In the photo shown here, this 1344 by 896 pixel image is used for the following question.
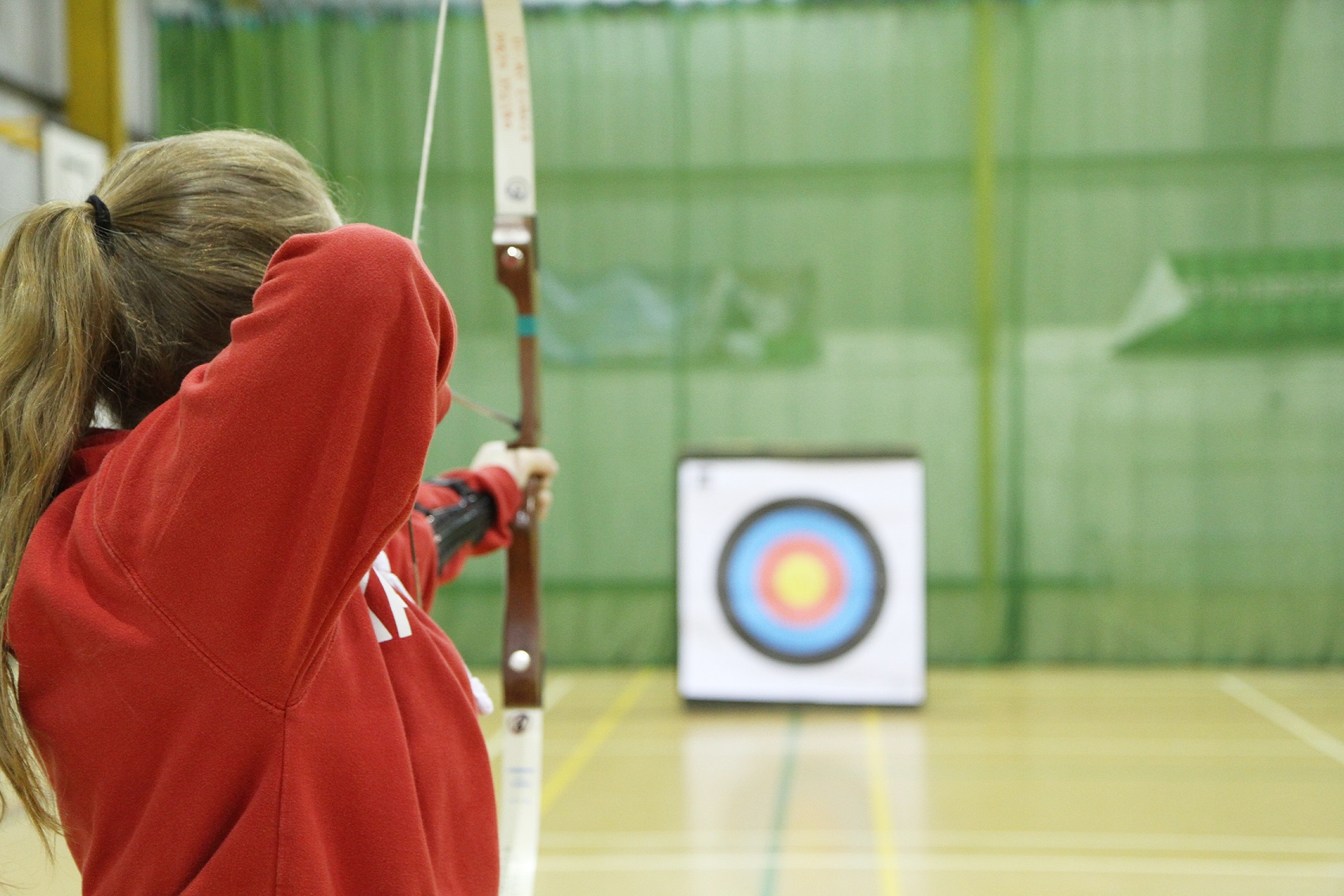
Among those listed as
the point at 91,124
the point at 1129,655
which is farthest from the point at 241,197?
the point at 1129,655

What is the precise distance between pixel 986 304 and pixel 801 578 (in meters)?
1.00

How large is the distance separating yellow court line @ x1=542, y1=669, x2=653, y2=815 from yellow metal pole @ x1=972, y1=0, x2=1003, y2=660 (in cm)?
98

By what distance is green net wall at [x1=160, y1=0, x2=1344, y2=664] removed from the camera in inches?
125

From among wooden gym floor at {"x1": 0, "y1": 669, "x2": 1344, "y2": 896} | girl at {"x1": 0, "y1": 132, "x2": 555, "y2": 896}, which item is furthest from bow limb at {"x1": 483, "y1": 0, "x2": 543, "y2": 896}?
wooden gym floor at {"x1": 0, "y1": 669, "x2": 1344, "y2": 896}

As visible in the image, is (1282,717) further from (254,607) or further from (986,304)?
(254,607)


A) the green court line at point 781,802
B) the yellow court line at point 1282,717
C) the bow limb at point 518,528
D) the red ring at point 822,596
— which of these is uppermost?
the bow limb at point 518,528

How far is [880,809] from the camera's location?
6.42 ft

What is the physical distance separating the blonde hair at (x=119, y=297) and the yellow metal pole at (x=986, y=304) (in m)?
2.92

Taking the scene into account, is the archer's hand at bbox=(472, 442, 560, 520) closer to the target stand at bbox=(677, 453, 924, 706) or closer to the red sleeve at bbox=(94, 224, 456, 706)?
the red sleeve at bbox=(94, 224, 456, 706)

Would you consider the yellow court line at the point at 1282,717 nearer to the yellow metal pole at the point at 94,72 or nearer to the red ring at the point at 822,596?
the red ring at the point at 822,596

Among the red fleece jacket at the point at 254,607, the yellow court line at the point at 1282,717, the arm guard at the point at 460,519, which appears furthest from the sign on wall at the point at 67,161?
the yellow court line at the point at 1282,717

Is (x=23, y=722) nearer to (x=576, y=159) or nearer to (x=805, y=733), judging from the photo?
(x=805, y=733)

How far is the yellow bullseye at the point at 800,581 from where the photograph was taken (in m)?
2.87

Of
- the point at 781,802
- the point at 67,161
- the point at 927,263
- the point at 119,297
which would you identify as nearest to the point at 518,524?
the point at 119,297
